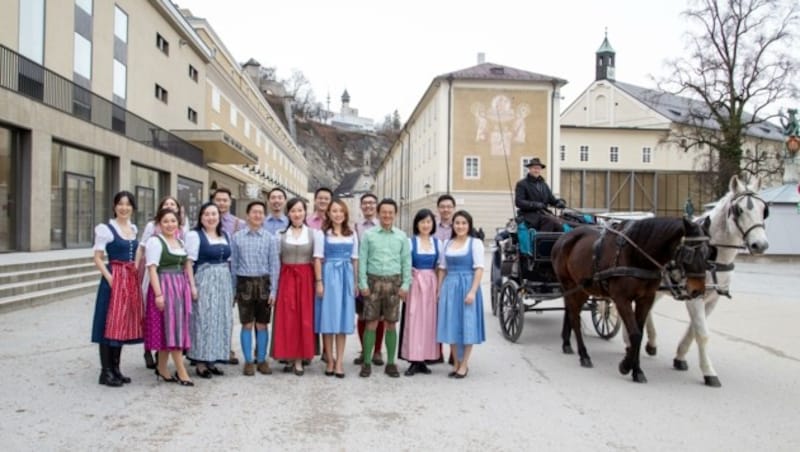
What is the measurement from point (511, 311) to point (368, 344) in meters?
2.77

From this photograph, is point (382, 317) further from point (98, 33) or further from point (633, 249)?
point (98, 33)

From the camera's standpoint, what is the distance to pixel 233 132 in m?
39.9

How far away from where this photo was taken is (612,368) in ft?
22.3

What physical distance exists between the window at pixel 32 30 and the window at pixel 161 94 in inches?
376

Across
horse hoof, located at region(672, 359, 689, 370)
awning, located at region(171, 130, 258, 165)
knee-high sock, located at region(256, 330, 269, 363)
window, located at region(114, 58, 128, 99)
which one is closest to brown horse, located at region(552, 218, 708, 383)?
horse hoof, located at region(672, 359, 689, 370)

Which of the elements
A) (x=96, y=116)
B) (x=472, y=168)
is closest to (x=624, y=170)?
(x=472, y=168)

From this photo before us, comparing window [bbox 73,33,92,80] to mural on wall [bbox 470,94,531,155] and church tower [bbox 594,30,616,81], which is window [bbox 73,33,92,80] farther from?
church tower [bbox 594,30,616,81]

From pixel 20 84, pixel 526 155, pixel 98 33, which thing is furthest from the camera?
pixel 526 155

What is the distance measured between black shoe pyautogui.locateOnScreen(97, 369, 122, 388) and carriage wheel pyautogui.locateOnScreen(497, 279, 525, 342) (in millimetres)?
4848

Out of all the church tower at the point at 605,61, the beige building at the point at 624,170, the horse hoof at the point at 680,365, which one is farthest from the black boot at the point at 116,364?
the church tower at the point at 605,61

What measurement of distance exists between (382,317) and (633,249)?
2709 mm

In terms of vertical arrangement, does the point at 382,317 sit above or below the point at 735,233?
below

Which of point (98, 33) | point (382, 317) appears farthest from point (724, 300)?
point (98, 33)

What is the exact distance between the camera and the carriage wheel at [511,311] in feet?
26.5
